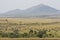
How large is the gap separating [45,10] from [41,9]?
4947mm

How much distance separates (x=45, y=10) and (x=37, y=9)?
9.01 m

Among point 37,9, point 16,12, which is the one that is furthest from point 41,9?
point 16,12

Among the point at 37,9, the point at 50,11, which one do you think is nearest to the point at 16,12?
the point at 37,9

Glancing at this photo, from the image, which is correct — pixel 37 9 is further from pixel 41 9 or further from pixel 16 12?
pixel 16 12

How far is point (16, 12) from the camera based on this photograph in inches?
7736

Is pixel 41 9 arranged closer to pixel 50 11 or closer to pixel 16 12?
pixel 50 11

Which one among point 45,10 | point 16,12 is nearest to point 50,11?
point 45,10

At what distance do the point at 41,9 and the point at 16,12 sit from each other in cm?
2524

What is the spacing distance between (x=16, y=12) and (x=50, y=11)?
113 feet

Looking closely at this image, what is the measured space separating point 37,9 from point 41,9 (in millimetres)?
4220

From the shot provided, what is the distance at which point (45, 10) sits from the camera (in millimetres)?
192750

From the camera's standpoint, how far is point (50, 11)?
614 feet

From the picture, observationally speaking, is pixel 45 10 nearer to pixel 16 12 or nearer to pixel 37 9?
pixel 37 9
